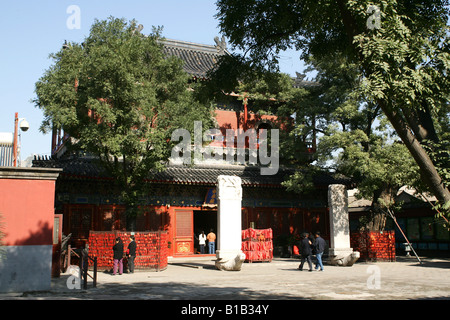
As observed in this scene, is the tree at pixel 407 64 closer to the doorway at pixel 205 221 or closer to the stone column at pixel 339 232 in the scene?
the stone column at pixel 339 232

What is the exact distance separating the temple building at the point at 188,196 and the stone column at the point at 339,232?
499 centimetres

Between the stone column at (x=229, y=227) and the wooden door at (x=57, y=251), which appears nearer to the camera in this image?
the wooden door at (x=57, y=251)

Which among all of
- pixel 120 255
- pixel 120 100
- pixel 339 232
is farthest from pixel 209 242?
pixel 120 100

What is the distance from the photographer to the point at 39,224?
34.8 feet

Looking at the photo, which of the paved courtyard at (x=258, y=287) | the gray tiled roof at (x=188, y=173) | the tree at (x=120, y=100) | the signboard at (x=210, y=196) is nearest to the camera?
the paved courtyard at (x=258, y=287)

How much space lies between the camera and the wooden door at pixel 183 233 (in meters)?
22.4

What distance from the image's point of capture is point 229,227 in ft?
53.5

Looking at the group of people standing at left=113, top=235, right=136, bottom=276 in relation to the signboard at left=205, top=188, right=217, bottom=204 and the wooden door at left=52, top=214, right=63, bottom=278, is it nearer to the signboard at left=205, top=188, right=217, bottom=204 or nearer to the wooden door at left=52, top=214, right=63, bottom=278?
the wooden door at left=52, top=214, right=63, bottom=278

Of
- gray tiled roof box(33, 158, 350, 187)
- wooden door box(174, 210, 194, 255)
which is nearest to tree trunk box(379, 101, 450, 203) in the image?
gray tiled roof box(33, 158, 350, 187)

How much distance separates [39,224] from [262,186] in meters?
14.6

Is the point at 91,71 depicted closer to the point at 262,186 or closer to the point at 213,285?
the point at 213,285

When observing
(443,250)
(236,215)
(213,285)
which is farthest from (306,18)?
(443,250)

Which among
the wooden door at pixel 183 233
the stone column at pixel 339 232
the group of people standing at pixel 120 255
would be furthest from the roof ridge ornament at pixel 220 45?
the group of people standing at pixel 120 255

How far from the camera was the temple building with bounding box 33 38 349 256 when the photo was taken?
20359mm
